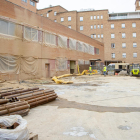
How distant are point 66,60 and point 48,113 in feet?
65.0

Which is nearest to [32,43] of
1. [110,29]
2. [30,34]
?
[30,34]

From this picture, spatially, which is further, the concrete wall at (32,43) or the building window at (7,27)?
the concrete wall at (32,43)

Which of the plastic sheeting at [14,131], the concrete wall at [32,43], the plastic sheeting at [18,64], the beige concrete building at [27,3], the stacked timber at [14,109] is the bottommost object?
the stacked timber at [14,109]

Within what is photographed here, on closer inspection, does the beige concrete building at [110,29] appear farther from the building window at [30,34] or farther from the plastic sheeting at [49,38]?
the building window at [30,34]

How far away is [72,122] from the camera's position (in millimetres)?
4371

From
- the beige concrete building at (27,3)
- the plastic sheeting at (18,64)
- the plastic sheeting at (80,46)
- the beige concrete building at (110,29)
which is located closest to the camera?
the plastic sheeting at (18,64)

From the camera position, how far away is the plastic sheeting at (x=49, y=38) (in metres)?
19.8

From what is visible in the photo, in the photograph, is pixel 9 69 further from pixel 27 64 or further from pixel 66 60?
pixel 66 60

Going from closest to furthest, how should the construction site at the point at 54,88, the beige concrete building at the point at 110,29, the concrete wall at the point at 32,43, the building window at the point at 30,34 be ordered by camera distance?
the construction site at the point at 54,88 < the concrete wall at the point at 32,43 < the building window at the point at 30,34 < the beige concrete building at the point at 110,29

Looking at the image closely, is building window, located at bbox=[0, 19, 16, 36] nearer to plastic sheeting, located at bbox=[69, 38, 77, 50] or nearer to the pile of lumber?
the pile of lumber

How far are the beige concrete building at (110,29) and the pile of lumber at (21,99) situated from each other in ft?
152

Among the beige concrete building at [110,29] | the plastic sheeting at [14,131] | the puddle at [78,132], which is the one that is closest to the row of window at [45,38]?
the plastic sheeting at [14,131]

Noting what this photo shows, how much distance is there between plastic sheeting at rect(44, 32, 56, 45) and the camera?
65.0ft

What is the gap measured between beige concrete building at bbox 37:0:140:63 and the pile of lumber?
46.4 metres
